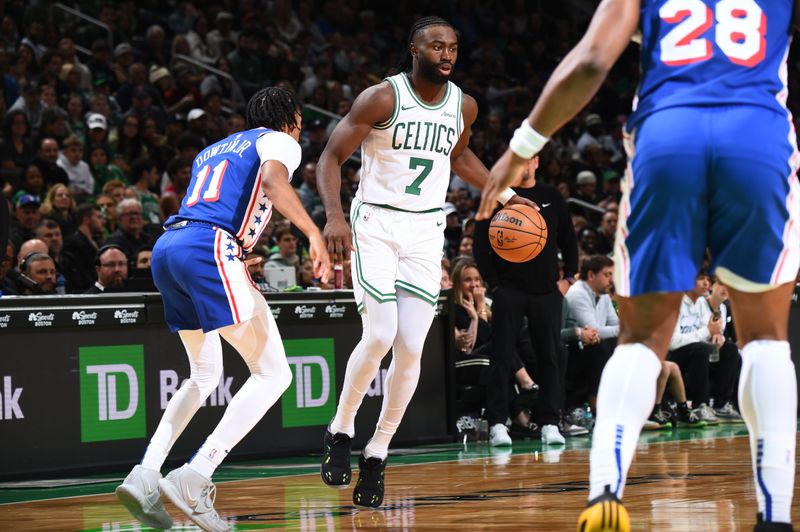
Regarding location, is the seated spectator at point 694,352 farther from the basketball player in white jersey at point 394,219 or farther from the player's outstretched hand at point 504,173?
the player's outstretched hand at point 504,173

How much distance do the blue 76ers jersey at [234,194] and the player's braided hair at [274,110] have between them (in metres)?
0.15

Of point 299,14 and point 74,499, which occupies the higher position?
point 299,14

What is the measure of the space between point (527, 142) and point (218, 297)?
7.42 ft

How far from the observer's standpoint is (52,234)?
33.8ft

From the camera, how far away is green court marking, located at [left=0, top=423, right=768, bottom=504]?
7344 millimetres

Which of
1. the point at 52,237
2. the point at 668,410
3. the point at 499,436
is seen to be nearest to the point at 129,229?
the point at 52,237

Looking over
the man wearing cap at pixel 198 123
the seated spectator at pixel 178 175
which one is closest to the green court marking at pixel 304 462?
the seated spectator at pixel 178 175

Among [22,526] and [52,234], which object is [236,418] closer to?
[22,526]

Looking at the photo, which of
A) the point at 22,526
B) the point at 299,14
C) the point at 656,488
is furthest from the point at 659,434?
the point at 299,14

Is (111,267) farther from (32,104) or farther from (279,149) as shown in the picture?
(32,104)

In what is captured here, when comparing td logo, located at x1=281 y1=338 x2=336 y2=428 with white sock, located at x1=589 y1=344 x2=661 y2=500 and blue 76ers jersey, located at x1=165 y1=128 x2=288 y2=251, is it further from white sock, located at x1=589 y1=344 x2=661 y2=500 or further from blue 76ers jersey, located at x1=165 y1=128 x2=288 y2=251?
white sock, located at x1=589 y1=344 x2=661 y2=500

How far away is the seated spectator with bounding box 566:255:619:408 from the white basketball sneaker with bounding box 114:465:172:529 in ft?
20.1

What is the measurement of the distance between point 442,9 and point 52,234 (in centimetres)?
1314

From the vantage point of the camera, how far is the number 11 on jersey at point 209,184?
5625 millimetres
